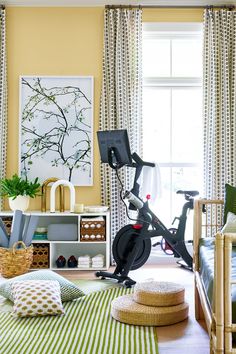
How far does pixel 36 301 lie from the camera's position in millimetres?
3375

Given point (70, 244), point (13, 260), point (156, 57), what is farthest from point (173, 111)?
point (13, 260)

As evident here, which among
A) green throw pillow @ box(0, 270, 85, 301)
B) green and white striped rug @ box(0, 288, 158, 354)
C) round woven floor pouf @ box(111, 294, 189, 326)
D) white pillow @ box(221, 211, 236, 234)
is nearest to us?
green and white striped rug @ box(0, 288, 158, 354)

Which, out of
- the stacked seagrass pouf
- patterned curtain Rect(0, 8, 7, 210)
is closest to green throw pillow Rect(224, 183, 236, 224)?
the stacked seagrass pouf

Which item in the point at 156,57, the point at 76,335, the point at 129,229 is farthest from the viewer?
the point at 156,57

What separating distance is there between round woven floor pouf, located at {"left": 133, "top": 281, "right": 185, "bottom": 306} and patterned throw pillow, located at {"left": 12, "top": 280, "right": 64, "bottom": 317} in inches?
22.0

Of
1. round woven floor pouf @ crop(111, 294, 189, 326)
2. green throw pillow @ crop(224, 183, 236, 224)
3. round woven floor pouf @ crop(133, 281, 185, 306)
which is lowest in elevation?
round woven floor pouf @ crop(111, 294, 189, 326)

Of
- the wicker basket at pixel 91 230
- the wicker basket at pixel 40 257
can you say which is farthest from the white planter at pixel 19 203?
the wicker basket at pixel 91 230

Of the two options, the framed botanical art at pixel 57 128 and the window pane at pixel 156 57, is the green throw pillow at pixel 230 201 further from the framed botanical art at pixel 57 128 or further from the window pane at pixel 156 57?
the window pane at pixel 156 57

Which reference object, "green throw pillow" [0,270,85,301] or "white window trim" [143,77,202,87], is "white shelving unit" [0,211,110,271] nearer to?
"green throw pillow" [0,270,85,301]

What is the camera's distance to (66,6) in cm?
535

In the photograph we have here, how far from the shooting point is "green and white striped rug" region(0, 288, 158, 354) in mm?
2812

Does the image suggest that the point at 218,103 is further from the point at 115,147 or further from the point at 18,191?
the point at 18,191

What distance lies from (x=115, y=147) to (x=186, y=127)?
152 centimetres

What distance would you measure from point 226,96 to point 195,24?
0.86 metres
